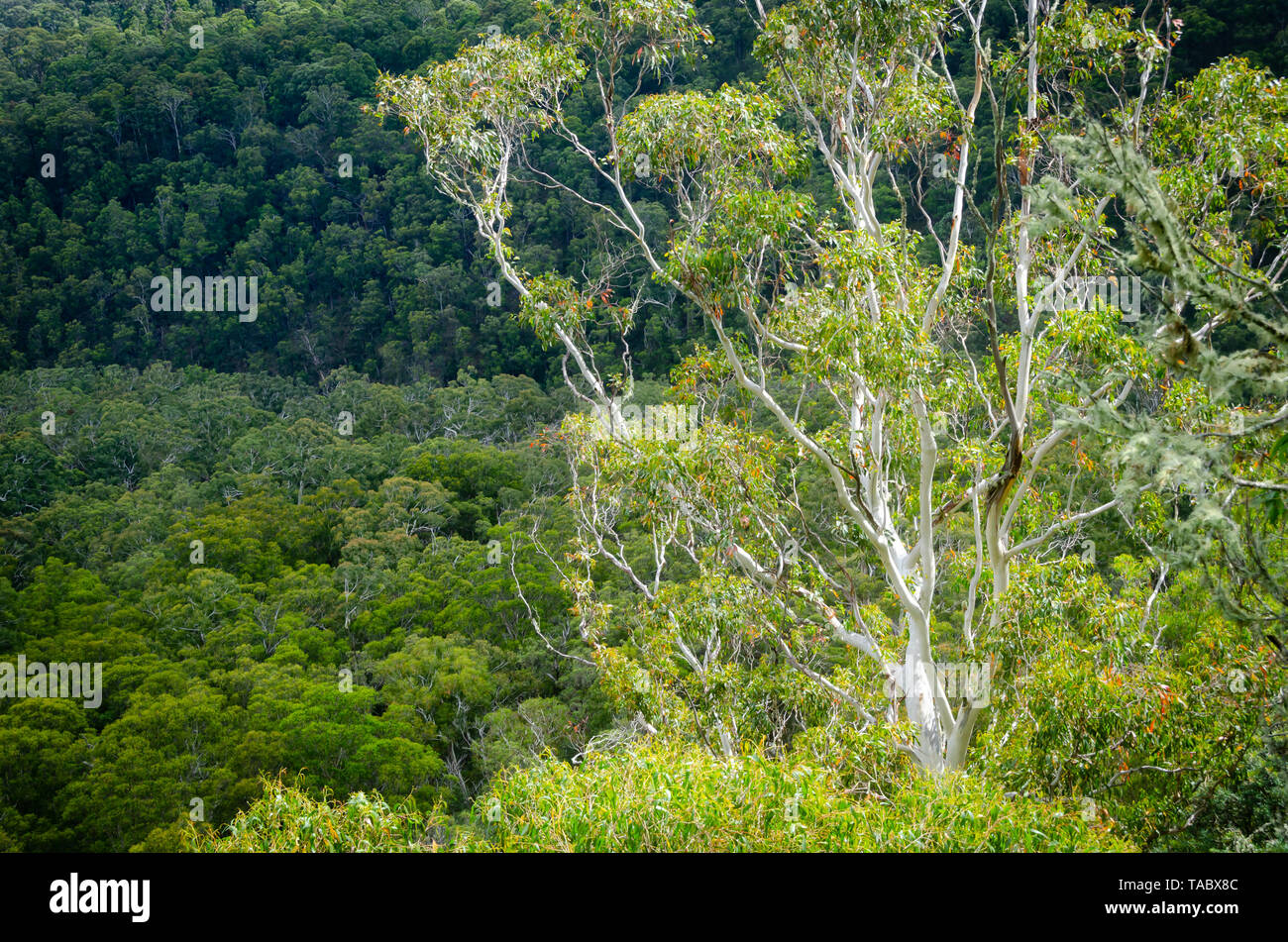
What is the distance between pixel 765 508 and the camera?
325 inches

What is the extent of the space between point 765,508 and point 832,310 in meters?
2.26

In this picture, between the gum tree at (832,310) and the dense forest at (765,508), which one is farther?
the gum tree at (832,310)

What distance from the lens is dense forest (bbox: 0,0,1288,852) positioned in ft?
14.1

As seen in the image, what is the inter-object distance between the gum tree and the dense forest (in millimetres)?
50

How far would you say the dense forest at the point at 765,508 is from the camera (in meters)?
4.30

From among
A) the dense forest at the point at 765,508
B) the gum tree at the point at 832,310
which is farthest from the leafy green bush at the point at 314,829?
the gum tree at the point at 832,310

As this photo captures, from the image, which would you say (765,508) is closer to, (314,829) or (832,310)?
(832,310)

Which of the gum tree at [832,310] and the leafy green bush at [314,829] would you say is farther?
the gum tree at [832,310]

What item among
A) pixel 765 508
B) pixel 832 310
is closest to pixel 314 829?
pixel 832 310

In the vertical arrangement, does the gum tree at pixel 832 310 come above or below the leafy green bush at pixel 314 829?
above

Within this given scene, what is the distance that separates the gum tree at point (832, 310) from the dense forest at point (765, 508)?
0.05 m

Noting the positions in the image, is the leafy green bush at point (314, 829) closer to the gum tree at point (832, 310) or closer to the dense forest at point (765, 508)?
the dense forest at point (765, 508)
